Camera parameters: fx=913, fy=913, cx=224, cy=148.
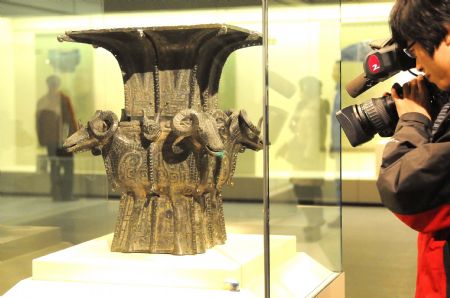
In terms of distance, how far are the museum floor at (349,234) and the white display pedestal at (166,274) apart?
656 millimetres

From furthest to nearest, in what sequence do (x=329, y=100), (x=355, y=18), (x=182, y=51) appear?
(x=355, y=18)
(x=329, y=100)
(x=182, y=51)

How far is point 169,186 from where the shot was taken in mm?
3869

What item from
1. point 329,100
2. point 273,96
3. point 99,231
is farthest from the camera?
point 99,231

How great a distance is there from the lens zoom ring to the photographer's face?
0.71ft

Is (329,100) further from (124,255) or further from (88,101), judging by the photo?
(88,101)

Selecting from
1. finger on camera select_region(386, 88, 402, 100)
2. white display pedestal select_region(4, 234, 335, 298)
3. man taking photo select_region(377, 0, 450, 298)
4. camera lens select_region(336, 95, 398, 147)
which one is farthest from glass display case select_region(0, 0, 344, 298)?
man taking photo select_region(377, 0, 450, 298)

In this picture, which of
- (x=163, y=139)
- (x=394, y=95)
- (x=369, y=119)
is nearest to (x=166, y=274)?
(x=163, y=139)

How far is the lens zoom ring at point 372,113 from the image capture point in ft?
7.04

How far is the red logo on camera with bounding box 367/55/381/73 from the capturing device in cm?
212

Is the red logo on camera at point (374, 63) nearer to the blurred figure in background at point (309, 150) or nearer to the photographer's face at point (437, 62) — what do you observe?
the photographer's face at point (437, 62)

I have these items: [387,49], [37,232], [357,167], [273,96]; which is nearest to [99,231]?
[37,232]

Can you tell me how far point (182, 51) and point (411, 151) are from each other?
2066 mm

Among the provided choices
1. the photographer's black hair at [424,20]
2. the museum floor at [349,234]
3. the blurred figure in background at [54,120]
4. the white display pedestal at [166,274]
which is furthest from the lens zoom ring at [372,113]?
the blurred figure in background at [54,120]

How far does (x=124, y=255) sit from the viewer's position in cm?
388
